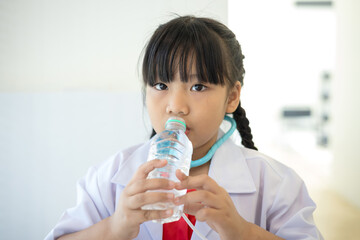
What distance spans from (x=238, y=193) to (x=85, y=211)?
0.41 metres

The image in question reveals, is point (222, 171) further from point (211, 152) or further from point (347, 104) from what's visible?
point (347, 104)

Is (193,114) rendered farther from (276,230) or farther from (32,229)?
(32,229)

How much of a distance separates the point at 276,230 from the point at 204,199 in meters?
0.32

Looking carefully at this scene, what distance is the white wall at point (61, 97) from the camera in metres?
1.23

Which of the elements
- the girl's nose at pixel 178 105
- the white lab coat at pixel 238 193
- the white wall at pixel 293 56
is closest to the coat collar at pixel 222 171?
the white lab coat at pixel 238 193

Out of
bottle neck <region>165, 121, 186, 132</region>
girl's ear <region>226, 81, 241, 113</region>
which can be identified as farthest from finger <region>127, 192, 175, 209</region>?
girl's ear <region>226, 81, 241, 113</region>

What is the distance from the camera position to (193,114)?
833mm

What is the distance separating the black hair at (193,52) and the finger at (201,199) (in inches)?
11.5

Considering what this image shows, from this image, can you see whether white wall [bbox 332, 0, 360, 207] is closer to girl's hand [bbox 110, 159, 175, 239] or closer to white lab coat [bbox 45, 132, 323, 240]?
white lab coat [bbox 45, 132, 323, 240]

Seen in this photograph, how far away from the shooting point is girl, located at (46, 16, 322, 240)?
2.67ft

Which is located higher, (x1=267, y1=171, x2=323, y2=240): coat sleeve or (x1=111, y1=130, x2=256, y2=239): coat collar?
(x1=111, y1=130, x2=256, y2=239): coat collar

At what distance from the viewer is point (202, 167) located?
994mm

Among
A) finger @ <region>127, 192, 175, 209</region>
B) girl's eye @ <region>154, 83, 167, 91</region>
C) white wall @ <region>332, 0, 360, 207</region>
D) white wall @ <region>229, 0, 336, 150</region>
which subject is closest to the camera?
finger @ <region>127, 192, 175, 209</region>

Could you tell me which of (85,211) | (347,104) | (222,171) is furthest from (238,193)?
(347,104)
